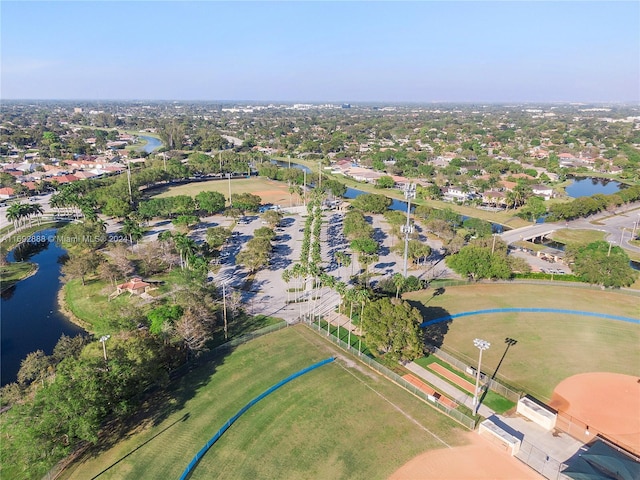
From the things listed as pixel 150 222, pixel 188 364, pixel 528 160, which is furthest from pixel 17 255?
pixel 528 160

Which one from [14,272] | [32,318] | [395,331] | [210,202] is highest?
[395,331]

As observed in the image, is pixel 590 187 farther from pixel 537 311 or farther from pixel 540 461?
pixel 540 461

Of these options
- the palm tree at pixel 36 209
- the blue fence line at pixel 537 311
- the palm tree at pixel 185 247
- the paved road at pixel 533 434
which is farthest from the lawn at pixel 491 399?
the palm tree at pixel 36 209

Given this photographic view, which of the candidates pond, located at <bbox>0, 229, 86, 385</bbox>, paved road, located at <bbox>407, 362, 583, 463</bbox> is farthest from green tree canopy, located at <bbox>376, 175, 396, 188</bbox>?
paved road, located at <bbox>407, 362, 583, 463</bbox>

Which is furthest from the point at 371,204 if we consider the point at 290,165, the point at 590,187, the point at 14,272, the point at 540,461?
the point at 590,187

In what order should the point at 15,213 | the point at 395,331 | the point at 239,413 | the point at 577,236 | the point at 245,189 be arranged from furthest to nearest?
the point at 245,189
the point at 577,236
the point at 15,213
the point at 395,331
the point at 239,413

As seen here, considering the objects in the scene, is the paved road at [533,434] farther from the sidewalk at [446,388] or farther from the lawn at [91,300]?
the lawn at [91,300]

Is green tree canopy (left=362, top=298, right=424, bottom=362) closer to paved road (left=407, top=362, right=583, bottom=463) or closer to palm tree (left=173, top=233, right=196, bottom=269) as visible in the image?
paved road (left=407, top=362, right=583, bottom=463)

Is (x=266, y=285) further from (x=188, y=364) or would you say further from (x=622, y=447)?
(x=622, y=447)
